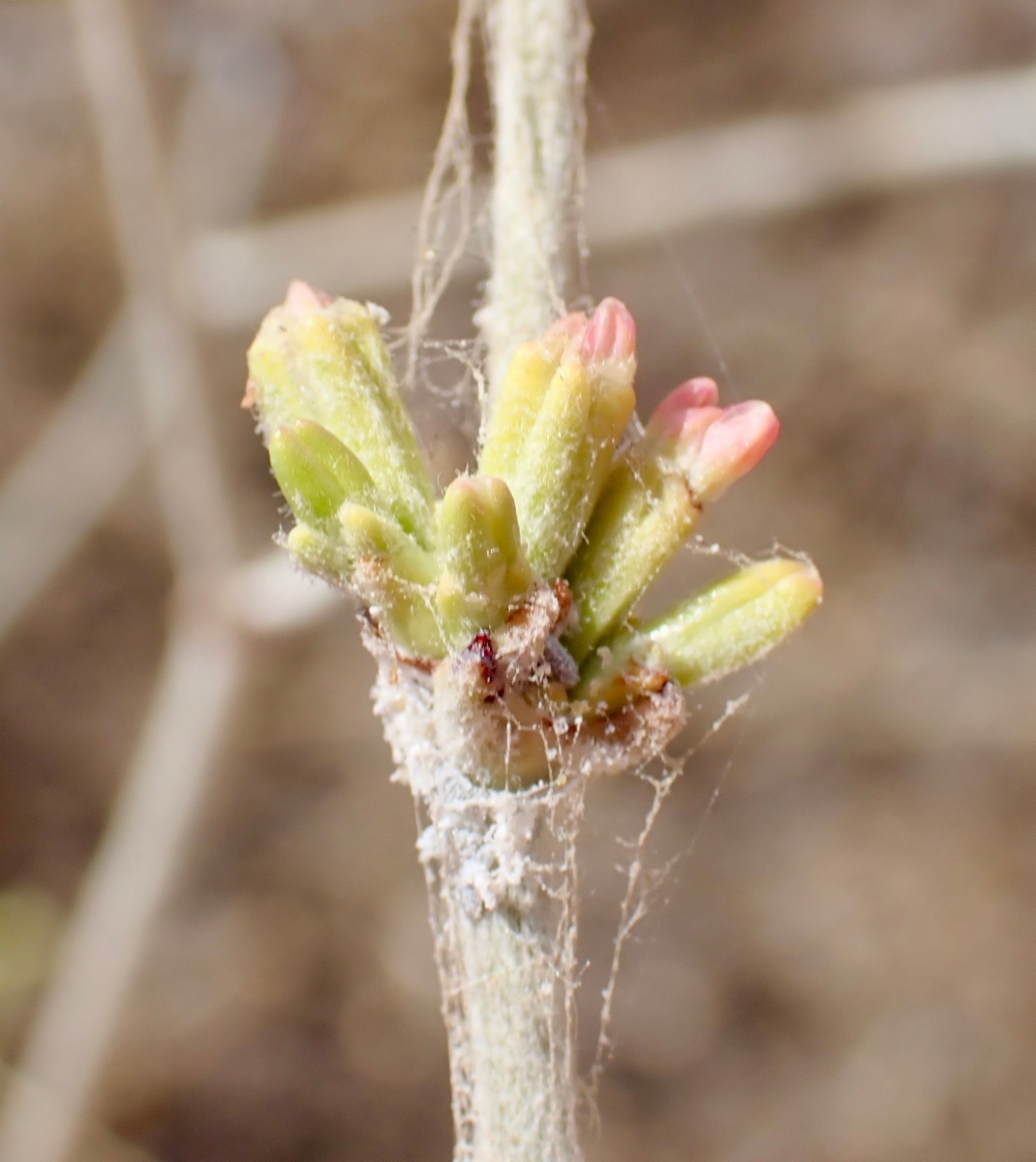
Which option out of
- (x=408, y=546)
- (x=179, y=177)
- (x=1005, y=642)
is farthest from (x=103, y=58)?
(x=1005, y=642)

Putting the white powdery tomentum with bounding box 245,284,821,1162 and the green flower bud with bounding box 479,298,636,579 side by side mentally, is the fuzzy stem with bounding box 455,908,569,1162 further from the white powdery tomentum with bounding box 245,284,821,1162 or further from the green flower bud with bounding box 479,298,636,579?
the green flower bud with bounding box 479,298,636,579

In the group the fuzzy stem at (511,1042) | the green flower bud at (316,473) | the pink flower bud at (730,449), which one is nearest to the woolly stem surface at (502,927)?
the fuzzy stem at (511,1042)

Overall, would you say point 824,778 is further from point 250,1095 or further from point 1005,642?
point 250,1095

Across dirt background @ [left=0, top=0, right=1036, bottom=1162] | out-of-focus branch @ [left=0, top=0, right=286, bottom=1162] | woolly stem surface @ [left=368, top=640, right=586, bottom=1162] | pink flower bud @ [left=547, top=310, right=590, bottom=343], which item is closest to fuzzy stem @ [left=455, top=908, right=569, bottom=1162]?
woolly stem surface @ [left=368, top=640, right=586, bottom=1162]

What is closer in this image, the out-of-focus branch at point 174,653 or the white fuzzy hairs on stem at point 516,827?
the white fuzzy hairs on stem at point 516,827

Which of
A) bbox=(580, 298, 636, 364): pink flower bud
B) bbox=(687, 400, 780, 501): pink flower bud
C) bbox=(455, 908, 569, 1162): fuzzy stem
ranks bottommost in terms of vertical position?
bbox=(455, 908, 569, 1162): fuzzy stem

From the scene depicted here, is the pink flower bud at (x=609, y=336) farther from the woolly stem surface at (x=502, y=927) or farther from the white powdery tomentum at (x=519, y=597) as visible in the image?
the woolly stem surface at (x=502, y=927)

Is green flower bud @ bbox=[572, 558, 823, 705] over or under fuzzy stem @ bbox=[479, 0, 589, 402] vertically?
under
